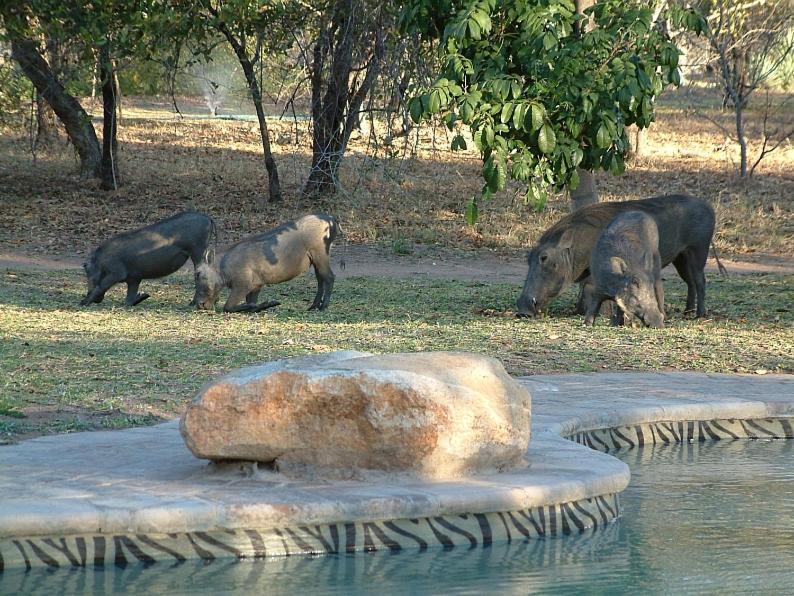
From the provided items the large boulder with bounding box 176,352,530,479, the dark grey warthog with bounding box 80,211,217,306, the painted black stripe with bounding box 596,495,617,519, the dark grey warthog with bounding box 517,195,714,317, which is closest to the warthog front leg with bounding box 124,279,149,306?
the dark grey warthog with bounding box 80,211,217,306

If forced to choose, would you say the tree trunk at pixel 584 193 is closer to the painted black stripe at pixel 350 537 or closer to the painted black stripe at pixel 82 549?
the painted black stripe at pixel 350 537

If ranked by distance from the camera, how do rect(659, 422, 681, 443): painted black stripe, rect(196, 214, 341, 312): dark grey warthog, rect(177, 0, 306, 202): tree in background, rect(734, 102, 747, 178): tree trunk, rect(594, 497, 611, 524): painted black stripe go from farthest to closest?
rect(734, 102, 747, 178): tree trunk, rect(177, 0, 306, 202): tree in background, rect(196, 214, 341, 312): dark grey warthog, rect(659, 422, 681, 443): painted black stripe, rect(594, 497, 611, 524): painted black stripe

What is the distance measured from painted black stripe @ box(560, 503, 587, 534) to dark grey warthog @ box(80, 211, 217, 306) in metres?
9.03

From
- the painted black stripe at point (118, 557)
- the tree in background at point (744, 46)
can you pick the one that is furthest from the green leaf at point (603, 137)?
the tree in background at point (744, 46)

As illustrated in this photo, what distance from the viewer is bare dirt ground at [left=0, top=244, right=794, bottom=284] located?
18.4 meters

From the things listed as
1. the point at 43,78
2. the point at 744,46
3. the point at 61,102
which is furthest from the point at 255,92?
the point at 744,46

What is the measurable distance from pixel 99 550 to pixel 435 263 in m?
14.8

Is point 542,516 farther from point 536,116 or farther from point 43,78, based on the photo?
point 43,78

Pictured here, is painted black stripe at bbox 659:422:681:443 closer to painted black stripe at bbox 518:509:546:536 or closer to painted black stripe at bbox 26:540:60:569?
painted black stripe at bbox 518:509:546:536

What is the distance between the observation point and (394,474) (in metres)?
5.54

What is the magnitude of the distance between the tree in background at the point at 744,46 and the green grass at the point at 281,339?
36.7 feet

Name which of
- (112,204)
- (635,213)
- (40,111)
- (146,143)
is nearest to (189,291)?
(635,213)

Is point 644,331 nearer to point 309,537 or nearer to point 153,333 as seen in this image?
point 153,333

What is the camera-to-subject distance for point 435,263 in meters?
19.5
